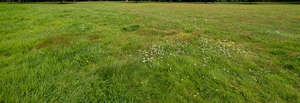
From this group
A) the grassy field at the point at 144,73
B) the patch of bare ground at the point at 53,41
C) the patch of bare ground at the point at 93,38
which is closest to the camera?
the grassy field at the point at 144,73

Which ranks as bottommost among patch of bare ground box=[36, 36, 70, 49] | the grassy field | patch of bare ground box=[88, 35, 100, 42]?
the grassy field

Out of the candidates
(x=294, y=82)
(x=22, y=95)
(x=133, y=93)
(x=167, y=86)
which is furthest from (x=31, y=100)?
(x=294, y=82)

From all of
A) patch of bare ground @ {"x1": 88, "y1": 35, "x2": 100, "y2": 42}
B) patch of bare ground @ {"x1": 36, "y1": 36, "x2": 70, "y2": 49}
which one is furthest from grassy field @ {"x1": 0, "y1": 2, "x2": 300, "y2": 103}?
patch of bare ground @ {"x1": 88, "y1": 35, "x2": 100, "y2": 42}

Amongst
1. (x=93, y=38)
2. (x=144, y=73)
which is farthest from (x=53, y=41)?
(x=144, y=73)

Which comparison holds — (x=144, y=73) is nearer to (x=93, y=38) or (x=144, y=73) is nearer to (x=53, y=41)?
(x=93, y=38)

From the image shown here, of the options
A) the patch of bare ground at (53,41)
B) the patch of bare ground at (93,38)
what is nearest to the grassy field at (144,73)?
the patch of bare ground at (53,41)

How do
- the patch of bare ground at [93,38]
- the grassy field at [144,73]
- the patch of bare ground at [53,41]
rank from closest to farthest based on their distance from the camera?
the grassy field at [144,73] < the patch of bare ground at [53,41] < the patch of bare ground at [93,38]

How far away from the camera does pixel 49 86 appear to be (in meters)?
1.79

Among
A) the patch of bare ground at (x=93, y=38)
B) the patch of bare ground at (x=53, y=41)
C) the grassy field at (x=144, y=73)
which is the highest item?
the patch of bare ground at (x=93, y=38)

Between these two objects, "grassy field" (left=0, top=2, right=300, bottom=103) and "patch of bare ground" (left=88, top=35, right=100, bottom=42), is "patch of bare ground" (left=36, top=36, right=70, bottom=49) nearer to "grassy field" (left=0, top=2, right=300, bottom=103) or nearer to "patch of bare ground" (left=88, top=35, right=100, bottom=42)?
"grassy field" (left=0, top=2, right=300, bottom=103)

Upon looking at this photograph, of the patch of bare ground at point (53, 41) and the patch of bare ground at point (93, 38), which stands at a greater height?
the patch of bare ground at point (93, 38)

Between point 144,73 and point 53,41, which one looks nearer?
point 144,73

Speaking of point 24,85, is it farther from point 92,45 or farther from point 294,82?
point 294,82

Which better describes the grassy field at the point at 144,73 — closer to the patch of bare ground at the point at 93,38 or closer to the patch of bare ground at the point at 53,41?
the patch of bare ground at the point at 53,41
